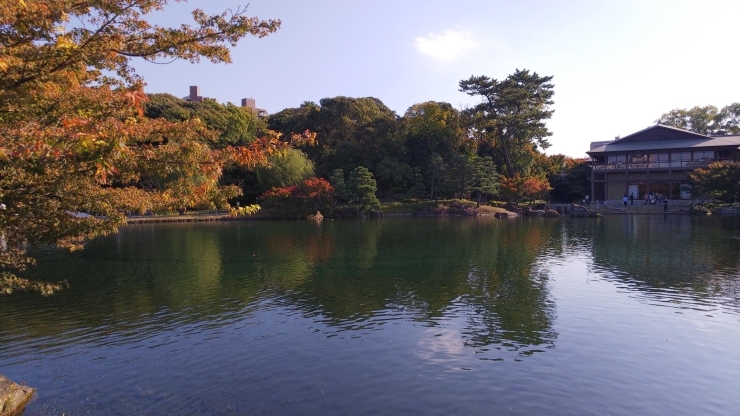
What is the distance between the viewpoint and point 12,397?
238 inches

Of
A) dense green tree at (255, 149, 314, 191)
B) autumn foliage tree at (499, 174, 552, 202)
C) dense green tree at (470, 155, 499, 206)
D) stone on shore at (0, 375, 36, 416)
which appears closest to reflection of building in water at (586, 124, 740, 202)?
autumn foliage tree at (499, 174, 552, 202)

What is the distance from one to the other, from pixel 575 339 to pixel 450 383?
9.75 ft

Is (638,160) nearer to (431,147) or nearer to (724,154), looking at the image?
(724,154)

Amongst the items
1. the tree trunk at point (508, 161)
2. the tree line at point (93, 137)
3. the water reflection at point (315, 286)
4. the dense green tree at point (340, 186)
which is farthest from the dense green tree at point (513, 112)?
the tree line at point (93, 137)

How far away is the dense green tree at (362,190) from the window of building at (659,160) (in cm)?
2302

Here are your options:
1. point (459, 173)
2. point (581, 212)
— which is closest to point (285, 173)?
point (459, 173)

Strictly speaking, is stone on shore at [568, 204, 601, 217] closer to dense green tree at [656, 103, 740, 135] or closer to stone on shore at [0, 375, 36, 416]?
dense green tree at [656, 103, 740, 135]

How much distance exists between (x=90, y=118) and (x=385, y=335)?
237 inches

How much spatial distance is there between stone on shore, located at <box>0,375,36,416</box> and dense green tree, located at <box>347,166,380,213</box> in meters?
33.5

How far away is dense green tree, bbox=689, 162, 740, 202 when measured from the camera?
32781 mm

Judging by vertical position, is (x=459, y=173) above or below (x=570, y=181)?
above

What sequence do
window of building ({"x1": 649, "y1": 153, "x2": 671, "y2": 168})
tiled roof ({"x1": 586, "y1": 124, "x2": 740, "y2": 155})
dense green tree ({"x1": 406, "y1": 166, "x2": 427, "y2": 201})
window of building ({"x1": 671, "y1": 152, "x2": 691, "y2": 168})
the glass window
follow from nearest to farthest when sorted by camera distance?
tiled roof ({"x1": 586, "y1": 124, "x2": 740, "y2": 155}) < the glass window < window of building ({"x1": 671, "y1": 152, "x2": 691, "y2": 168}) < window of building ({"x1": 649, "y1": 153, "x2": 671, "y2": 168}) < dense green tree ({"x1": 406, "y1": 166, "x2": 427, "y2": 201})

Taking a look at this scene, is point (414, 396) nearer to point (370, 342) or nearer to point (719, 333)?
point (370, 342)

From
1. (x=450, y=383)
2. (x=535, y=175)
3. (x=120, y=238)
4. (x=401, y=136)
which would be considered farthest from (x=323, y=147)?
(x=450, y=383)
